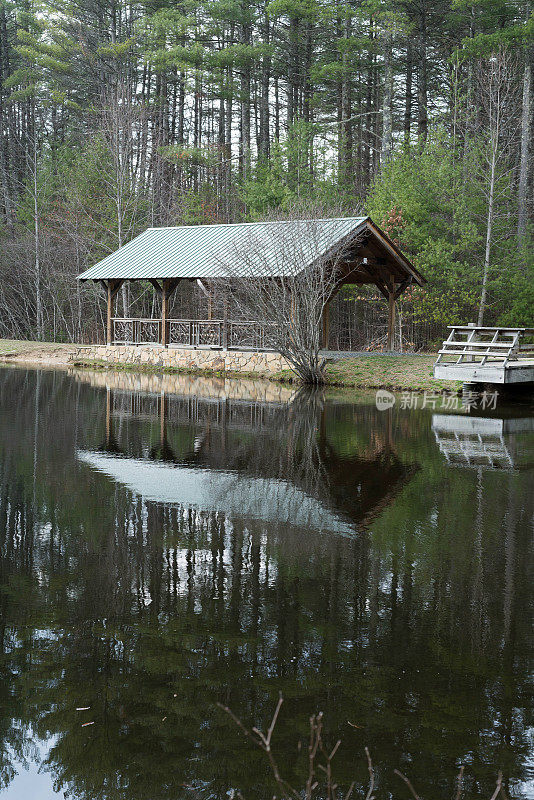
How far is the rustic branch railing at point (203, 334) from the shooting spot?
25.4 meters

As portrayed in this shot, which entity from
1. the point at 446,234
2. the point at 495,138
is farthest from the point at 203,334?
the point at 495,138

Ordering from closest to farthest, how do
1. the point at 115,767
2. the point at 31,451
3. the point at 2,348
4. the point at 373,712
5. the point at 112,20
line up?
the point at 115,767 → the point at 373,712 → the point at 31,451 → the point at 2,348 → the point at 112,20

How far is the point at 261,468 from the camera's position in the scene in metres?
10.5

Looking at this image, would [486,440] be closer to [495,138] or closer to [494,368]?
[494,368]

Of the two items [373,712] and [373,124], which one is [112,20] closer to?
[373,124]

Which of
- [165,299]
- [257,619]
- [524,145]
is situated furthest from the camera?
[524,145]

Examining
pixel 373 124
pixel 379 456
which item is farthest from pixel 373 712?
pixel 373 124

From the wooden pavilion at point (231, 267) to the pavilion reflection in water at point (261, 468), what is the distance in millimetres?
7710

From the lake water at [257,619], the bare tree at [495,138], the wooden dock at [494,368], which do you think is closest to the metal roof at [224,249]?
the wooden dock at [494,368]

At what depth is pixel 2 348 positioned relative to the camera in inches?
1257

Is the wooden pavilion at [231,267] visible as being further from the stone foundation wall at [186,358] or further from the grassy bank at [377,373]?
the grassy bank at [377,373]

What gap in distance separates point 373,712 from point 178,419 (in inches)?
437

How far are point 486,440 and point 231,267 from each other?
11.6 m

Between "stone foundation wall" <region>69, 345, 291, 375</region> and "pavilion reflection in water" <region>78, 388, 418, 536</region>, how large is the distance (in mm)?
8573
